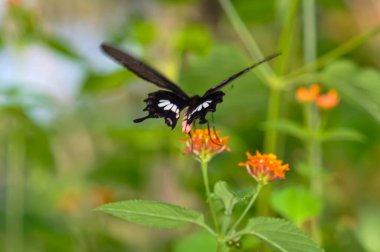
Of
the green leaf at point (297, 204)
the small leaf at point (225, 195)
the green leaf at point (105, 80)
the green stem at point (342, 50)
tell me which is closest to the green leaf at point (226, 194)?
the small leaf at point (225, 195)

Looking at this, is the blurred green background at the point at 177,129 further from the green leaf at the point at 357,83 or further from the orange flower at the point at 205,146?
the orange flower at the point at 205,146

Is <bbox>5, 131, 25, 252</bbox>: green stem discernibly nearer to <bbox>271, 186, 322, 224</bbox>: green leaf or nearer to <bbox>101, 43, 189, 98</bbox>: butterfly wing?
<bbox>271, 186, 322, 224</bbox>: green leaf

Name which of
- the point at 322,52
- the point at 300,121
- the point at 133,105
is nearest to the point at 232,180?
the point at 300,121

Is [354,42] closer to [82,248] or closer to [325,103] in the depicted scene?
[325,103]

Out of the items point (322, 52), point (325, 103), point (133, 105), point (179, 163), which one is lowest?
point (325, 103)

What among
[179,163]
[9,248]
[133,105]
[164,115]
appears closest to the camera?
[164,115]

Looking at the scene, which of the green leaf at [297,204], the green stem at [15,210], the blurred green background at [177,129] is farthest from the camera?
the green stem at [15,210]
